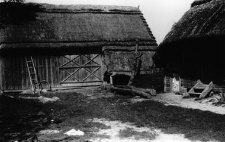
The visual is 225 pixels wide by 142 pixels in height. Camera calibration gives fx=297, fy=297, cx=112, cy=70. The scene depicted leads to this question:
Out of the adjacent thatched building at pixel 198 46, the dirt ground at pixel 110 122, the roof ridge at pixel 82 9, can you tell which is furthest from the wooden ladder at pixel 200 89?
the roof ridge at pixel 82 9

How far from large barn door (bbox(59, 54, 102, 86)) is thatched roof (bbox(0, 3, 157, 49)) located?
1023 millimetres

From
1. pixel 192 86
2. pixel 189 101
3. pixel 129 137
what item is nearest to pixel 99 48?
pixel 192 86

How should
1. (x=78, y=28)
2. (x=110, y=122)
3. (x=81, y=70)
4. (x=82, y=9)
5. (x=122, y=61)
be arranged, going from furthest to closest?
(x=82, y=9) < (x=78, y=28) < (x=81, y=70) < (x=122, y=61) < (x=110, y=122)

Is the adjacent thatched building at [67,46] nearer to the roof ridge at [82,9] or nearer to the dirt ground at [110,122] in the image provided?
the roof ridge at [82,9]

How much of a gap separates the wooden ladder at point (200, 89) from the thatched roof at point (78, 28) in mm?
8248

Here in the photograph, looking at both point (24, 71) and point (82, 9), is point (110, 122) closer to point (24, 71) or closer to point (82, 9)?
point (24, 71)

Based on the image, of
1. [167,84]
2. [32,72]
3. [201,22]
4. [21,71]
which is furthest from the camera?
[32,72]

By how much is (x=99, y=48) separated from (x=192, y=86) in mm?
8058

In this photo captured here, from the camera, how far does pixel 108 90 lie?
748 inches

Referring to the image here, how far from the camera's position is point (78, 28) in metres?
22.3

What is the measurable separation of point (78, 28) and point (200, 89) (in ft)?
36.0

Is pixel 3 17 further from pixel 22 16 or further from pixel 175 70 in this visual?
pixel 175 70

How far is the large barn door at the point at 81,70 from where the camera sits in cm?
2096

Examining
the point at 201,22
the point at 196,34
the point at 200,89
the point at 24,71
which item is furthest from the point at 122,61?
the point at 200,89
